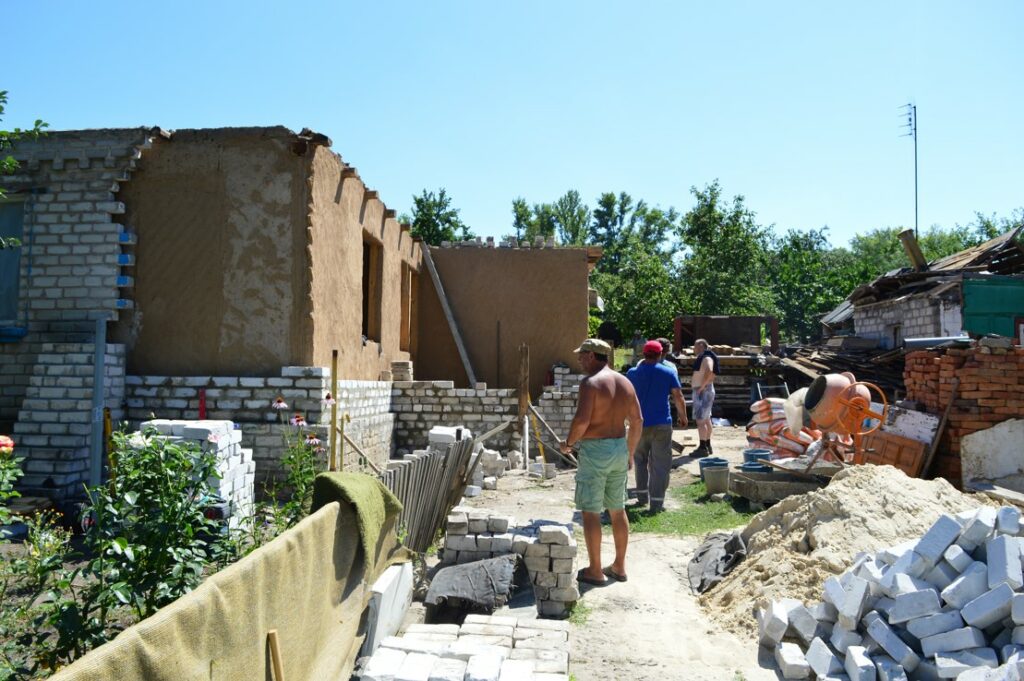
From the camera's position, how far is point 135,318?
891 centimetres

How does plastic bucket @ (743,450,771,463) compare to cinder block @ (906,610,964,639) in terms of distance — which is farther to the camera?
plastic bucket @ (743,450,771,463)

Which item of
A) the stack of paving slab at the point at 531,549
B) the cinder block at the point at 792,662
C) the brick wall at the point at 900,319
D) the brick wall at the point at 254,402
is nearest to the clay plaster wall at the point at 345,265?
the brick wall at the point at 254,402

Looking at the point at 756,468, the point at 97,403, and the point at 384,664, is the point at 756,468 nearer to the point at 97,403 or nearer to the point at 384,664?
the point at 384,664

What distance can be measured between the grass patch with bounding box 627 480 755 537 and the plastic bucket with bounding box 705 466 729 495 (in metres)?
0.09

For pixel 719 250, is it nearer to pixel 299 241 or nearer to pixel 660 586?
pixel 299 241

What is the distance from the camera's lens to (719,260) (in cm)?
2873

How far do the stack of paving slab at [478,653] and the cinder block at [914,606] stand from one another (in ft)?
6.04

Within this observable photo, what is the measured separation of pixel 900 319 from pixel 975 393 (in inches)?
412

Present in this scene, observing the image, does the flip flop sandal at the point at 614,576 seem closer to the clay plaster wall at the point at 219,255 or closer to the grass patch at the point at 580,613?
the grass patch at the point at 580,613

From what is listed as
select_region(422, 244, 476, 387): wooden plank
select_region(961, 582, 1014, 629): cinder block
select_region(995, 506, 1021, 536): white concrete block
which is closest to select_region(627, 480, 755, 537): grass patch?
select_region(995, 506, 1021, 536): white concrete block

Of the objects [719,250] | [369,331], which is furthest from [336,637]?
[719,250]

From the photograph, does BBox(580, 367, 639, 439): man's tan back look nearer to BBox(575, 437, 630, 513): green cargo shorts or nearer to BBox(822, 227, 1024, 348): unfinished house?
BBox(575, 437, 630, 513): green cargo shorts

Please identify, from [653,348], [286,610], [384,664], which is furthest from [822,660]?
[653,348]

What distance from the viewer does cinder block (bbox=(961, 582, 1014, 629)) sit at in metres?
3.74
